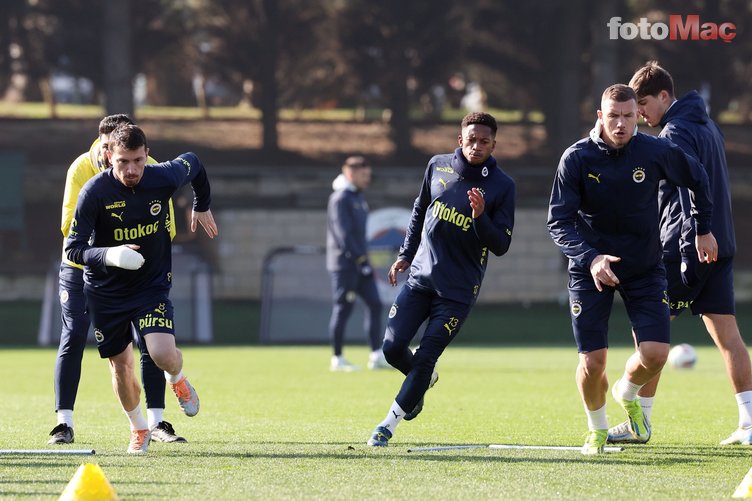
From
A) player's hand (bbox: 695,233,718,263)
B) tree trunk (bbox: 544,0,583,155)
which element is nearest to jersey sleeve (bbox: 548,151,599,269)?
player's hand (bbox: 695,233,718,263)

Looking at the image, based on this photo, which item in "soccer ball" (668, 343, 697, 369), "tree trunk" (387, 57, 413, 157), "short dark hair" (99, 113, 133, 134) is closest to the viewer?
"short dark hair" (99, 113, 133, 134)

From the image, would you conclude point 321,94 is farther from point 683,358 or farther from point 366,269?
point 683,358

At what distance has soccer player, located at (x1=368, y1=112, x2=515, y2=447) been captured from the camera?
25.7ft

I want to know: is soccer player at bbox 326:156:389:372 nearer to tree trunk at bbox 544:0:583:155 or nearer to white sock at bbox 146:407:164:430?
white sock at bbox 146:407:164:430

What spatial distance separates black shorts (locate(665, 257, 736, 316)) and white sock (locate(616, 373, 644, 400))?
2.06 feet

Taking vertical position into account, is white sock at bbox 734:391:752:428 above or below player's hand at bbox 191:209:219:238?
below

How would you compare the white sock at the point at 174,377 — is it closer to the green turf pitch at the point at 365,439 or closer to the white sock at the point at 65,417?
the green turf pitch at the point at 365,439

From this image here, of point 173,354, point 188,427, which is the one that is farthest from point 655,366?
point 188,427

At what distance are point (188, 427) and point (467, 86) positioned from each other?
21.4 metres

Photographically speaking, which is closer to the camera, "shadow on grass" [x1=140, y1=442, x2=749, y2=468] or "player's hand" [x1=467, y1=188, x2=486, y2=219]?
"shadow on grass" [x1=140, y1=442, x2=749, y2=468]

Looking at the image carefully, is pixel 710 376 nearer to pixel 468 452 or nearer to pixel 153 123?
pixel 468 452

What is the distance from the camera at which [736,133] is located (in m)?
30.1

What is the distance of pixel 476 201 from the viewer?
7.48m

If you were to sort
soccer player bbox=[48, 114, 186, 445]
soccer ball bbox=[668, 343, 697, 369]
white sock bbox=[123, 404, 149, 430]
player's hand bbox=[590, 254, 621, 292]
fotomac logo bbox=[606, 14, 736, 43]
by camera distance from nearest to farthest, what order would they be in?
player's hand bbox=[590, 254, 621, 292]
white sock bbox=[123, 404, 149, 430]
soccer player bbox=[48, 114, 186, 445]
soccer ball bbox=[668, 343, 697, 369]
fotomac logo bbox=[606, 14, 736, 43]
